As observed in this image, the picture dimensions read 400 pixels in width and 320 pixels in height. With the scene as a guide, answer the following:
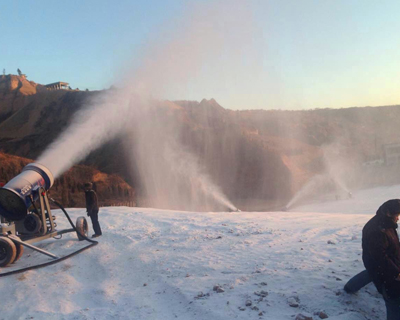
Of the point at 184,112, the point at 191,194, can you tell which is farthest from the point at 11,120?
the point at 191,194

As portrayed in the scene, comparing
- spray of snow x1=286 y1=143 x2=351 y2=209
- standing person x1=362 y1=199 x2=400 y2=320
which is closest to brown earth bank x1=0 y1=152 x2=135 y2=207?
spray of snow x1=286 y1=143 x2=351 y2=209

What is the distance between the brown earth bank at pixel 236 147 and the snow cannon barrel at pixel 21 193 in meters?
15.8

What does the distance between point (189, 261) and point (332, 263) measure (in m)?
2.64

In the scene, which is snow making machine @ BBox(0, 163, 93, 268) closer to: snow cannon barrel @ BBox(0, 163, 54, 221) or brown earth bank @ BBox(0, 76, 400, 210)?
snow cannon barrel @ BBox(0, 163, 54, 221)

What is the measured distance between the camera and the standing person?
350 centimetres

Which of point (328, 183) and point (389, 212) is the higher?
point (389, 212)

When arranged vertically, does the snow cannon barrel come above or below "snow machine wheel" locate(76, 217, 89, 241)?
above

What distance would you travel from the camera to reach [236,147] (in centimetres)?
3362

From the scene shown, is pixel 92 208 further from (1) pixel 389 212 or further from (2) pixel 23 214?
(1) pixel 389 212

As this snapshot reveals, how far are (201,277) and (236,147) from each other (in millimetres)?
28471

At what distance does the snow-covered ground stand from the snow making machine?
0.41 metres

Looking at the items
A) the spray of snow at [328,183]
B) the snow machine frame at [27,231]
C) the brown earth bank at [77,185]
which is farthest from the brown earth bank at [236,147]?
the snow machine frame at [27,231]

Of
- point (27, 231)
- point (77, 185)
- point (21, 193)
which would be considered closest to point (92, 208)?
point (27, 231)

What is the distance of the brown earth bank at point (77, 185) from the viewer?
20281 millimetres
